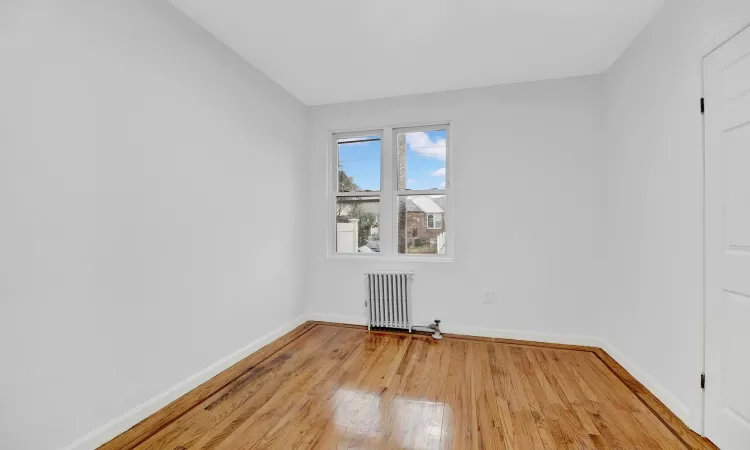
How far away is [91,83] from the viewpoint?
68.5 inches

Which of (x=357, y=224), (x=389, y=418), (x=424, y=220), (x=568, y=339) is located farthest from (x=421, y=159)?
(x=389, y=418)

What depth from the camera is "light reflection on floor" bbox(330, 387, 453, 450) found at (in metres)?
1.82

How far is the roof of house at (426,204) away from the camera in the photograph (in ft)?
12.3

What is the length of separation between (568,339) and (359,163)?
10.00ft

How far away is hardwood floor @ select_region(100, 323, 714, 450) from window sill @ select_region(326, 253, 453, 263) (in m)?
0.98

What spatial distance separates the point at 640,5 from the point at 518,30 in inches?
30.3

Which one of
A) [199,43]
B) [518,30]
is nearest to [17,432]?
[199,43]

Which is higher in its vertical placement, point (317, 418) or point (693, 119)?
point (693, 119)

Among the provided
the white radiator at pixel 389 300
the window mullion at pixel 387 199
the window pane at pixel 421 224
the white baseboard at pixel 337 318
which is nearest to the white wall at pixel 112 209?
the white baseboard at pixel 337 318

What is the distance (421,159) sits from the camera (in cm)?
383

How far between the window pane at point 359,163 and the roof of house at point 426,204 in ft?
1.50

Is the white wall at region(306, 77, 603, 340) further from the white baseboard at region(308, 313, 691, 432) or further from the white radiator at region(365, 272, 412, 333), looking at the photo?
the white radiator at region(365, 272, 412, 333)

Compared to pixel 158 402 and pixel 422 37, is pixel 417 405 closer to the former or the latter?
pixel 158 402

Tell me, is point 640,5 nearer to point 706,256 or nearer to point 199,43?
point 706,256
